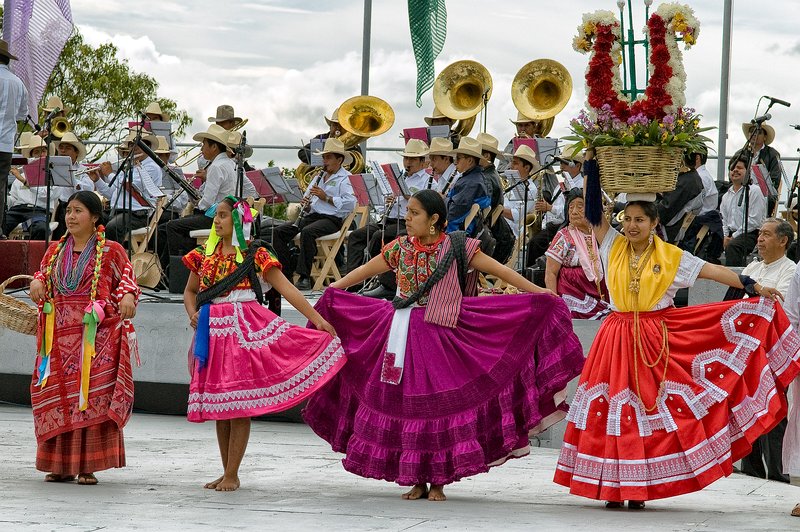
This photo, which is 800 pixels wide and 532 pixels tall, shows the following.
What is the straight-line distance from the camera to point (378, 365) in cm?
745

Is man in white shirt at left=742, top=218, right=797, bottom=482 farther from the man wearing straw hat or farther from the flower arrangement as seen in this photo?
the man wearing straw hat

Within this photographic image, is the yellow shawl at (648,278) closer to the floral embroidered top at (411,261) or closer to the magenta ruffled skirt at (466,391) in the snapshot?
the magenta ruffled skirt at (466,391)

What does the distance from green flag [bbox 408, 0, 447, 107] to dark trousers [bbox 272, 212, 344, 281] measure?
124 inches

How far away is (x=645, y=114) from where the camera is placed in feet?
25.3

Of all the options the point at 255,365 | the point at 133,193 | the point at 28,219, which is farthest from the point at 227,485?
the point at 28,219

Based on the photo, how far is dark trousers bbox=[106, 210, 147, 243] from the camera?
1391 centimetres

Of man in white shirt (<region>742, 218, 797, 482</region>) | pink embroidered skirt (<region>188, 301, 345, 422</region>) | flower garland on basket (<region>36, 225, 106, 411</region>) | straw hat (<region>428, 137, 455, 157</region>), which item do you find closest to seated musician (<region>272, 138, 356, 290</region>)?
straw hat (<region>428, 137, 455, 157</region>)

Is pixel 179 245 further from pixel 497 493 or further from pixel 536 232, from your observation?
pixel 497 493

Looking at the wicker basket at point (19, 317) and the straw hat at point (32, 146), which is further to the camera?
the straw hat at point (32, 146)

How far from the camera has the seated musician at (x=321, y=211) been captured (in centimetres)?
1411

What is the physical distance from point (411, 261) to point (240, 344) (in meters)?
1.01

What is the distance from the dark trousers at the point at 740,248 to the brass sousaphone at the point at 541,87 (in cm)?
430

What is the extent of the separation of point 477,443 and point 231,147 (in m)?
7.10

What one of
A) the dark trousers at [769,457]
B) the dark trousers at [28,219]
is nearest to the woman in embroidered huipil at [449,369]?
the dark trousers at [769,457]
